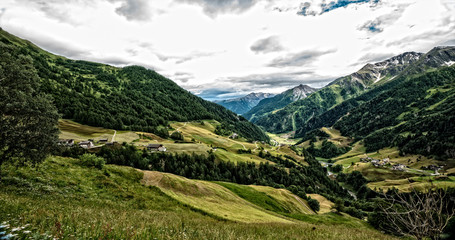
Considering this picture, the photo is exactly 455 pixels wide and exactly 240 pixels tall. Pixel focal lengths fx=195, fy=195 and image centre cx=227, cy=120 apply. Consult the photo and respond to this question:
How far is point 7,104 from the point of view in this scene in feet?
61.3

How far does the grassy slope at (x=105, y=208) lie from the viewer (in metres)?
9.72

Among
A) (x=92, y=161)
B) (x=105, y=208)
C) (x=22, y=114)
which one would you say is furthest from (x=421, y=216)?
(x=92, y=161)

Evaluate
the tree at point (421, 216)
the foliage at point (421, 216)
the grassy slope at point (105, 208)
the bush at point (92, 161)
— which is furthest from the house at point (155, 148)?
the tree at point (421, 216)

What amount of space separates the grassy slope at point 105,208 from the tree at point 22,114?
412 centimetres

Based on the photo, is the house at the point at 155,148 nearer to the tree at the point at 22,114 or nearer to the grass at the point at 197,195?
the grass at the point at 197,195

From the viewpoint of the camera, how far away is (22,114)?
20625mm

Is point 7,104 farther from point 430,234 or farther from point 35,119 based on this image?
point 430,234

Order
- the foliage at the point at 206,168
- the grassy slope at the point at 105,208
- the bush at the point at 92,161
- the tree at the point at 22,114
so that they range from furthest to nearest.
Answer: the foliage at the point at 206,168 → the bush at the point at 92,161 → the tree at the point at 22,114 → the grassy slope at the point at 105,208

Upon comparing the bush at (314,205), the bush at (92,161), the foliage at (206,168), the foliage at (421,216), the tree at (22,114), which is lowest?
the bush at (314,205)

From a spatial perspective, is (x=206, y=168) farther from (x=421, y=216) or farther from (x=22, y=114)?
(x=421, y=216)

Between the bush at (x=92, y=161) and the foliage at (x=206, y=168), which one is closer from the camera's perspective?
the bush at (x=92, y=161)

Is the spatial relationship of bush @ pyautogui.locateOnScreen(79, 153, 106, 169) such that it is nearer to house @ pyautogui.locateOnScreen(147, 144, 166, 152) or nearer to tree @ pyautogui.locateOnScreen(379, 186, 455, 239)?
tree @ pyautogui.locateOnScreen(379, 186, 455, 239)

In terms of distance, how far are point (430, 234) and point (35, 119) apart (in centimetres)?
3333

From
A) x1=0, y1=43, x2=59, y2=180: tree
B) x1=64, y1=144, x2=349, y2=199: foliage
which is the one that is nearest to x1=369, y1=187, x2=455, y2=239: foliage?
x1=0, y1=43, x2=59, y2=180: tree
